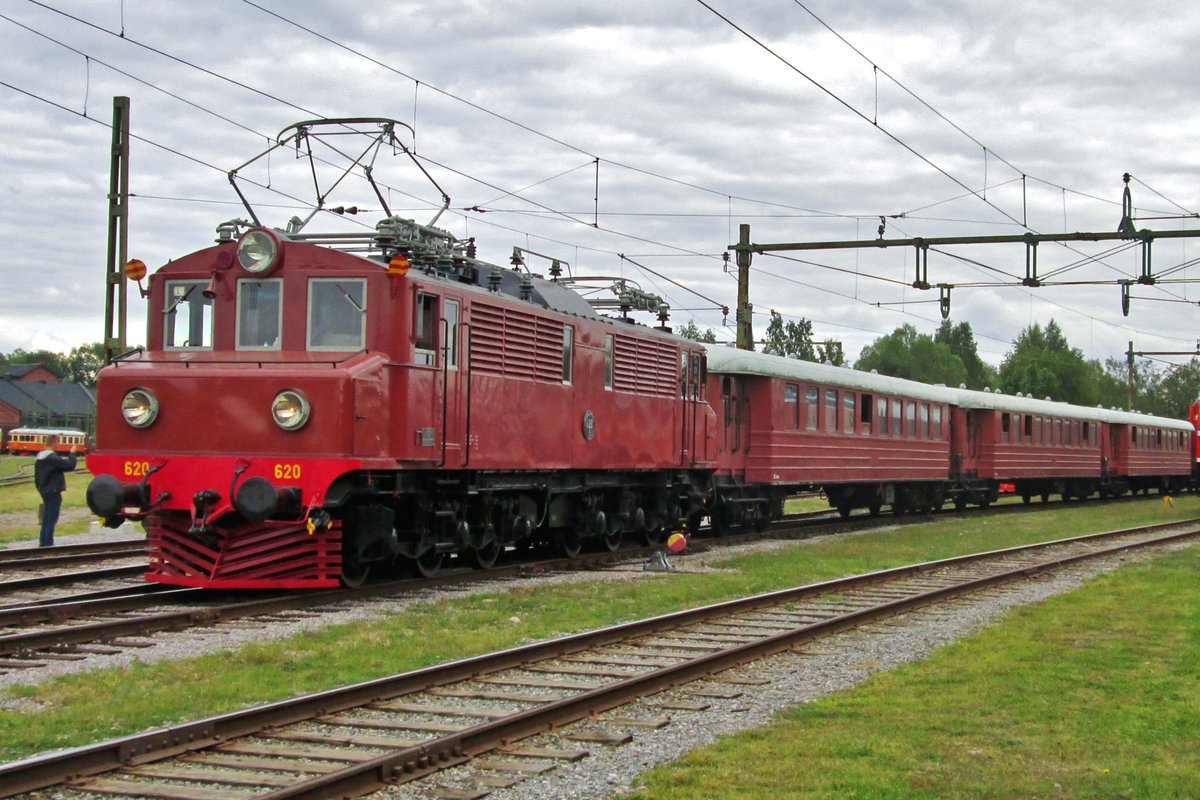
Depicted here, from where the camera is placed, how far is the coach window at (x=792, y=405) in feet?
84.0

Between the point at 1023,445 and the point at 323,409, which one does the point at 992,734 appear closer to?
the point at 323,409

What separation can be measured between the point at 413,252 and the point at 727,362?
35.2 feet

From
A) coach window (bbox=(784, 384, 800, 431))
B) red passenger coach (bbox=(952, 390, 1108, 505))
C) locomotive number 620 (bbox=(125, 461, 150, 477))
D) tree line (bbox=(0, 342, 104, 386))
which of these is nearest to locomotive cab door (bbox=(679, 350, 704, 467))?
coach window (bbox=(784, 384, 800, 431))

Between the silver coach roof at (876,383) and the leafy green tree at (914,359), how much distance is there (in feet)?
225

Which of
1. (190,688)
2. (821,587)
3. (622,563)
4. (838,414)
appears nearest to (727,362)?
(838,414)

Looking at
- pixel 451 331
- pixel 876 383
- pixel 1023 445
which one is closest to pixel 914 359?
pixel 1023 445

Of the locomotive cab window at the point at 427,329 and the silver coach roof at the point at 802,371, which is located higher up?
the silver coach roof at the point at 802,371

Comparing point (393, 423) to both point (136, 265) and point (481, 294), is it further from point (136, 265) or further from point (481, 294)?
point (136, 265)

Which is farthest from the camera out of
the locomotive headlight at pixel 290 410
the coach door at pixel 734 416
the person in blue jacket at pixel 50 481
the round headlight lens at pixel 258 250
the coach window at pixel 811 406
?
the coach window at pixel 811 406

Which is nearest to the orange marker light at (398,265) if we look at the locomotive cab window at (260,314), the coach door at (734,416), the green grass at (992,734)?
the locomotive cab window at (260,314)

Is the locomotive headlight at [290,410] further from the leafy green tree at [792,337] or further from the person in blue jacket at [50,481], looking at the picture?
the leafy green tree at [792,337]

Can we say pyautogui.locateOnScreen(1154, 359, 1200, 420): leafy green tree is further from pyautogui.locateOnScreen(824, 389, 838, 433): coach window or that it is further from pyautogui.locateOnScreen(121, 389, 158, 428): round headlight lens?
pyautogui.locateOnScreen(121, 389, 158, 428): round headlight lens

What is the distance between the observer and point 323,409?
41.9 feet

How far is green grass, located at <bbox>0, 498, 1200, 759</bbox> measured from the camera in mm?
7816
